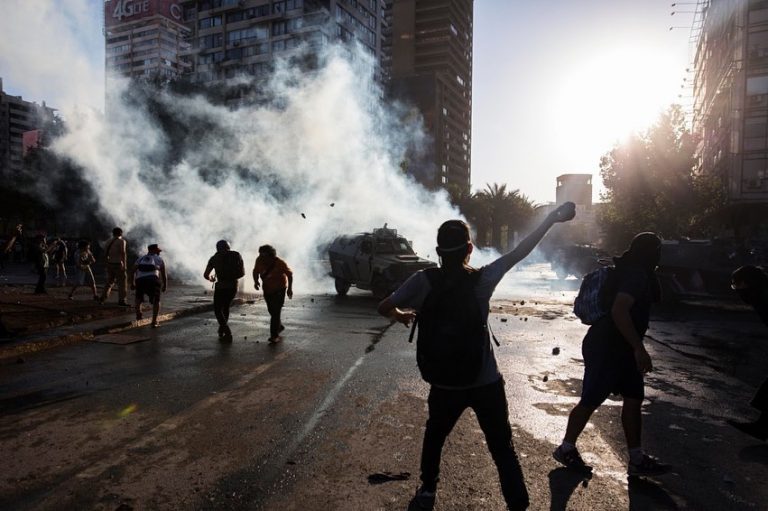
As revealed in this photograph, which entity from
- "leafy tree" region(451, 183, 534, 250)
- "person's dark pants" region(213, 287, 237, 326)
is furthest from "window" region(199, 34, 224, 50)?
"person's dark pants" region(213, 287, 237, 326)

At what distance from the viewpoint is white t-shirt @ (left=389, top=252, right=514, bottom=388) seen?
2.76 meters

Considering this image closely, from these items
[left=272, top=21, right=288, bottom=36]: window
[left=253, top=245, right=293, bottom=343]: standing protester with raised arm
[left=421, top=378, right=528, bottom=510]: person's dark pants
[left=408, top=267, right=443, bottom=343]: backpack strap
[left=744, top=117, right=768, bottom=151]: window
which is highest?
[left=272, top=21, right=288, bottom=36]: window

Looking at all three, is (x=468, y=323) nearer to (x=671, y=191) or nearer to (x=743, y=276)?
(x=743, y=276)

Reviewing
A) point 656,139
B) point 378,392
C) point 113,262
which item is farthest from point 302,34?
point 378,392

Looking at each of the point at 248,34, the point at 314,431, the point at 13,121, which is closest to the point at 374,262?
the point at 314,431

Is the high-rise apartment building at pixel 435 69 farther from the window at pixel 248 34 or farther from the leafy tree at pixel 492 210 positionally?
the leafy tree at pixel 492 210

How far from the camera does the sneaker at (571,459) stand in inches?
139

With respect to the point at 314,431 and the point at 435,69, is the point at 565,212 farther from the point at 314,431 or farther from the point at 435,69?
the point at 435,69

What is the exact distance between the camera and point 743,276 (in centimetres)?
428

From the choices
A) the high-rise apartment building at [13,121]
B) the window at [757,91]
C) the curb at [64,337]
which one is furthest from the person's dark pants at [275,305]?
the high-rise apartment building at [13,121]

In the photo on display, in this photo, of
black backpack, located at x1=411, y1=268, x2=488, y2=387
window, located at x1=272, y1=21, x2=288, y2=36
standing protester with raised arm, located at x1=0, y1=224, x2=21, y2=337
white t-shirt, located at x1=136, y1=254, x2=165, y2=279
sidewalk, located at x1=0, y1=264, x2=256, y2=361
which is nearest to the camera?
black backpack, located at x1=411, y1=268, x2=488, y2=387

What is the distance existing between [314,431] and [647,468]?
2516 millimetres

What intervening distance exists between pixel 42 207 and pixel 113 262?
36.9 meters

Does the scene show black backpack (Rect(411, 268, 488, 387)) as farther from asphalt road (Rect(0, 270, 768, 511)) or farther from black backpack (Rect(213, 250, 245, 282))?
black backpack (Rect(213, 250, 245, 282))
